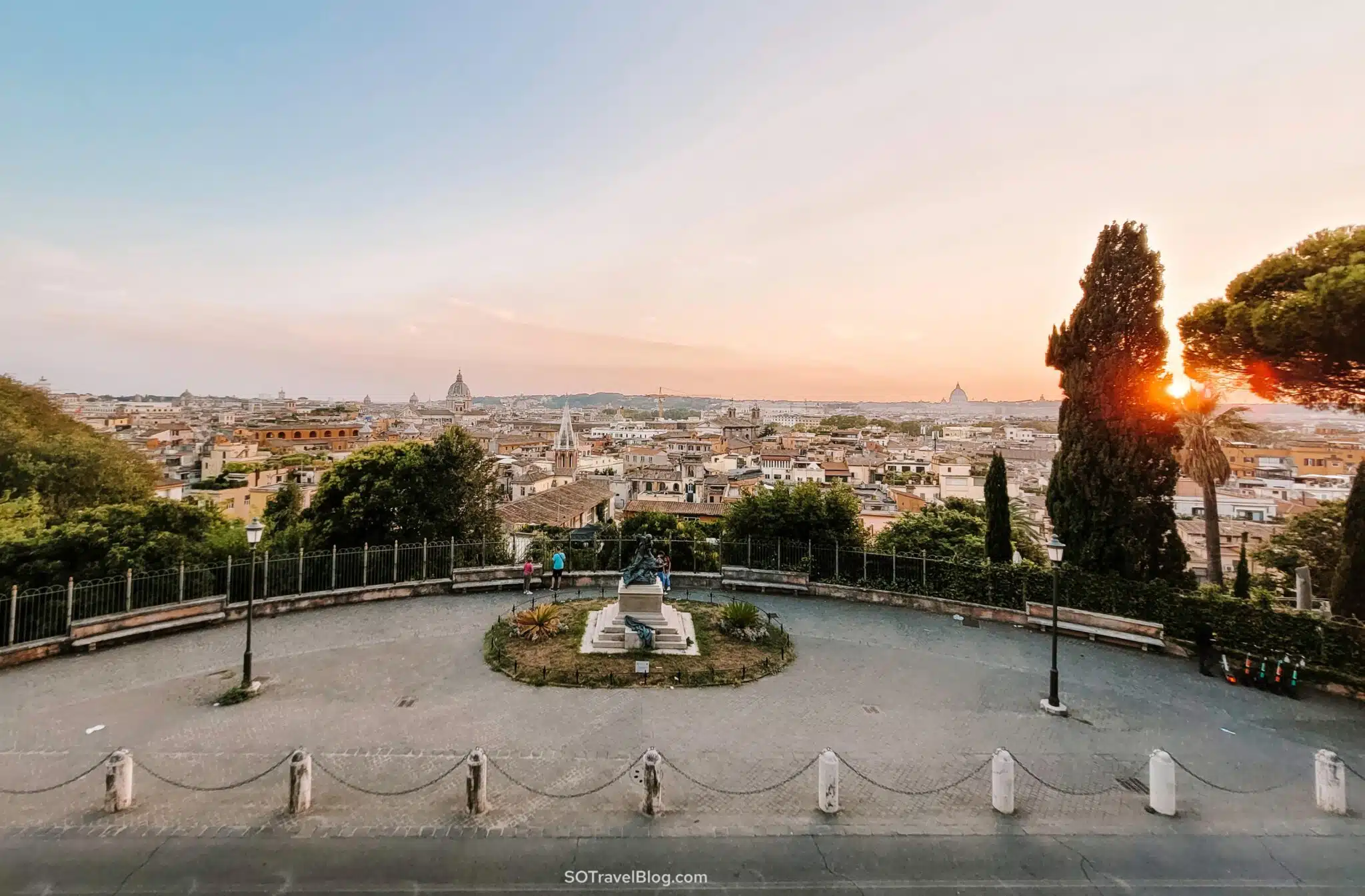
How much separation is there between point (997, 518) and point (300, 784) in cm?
1932

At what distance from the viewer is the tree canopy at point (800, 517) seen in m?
21.8

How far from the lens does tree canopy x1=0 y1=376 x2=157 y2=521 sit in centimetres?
2256

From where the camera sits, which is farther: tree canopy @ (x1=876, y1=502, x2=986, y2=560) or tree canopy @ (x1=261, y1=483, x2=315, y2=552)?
tree canopy @ (x1=876, y1=502, x2=986, y2=560)

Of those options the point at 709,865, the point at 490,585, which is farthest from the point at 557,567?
the point at 709,865

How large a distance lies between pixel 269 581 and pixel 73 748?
7746 mm

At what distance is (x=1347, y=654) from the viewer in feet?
38.6

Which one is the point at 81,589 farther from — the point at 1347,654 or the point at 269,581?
the point at 1347,654

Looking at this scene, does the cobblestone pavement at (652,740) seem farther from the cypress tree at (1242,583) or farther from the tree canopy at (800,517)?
the tree canopy at (800,517)

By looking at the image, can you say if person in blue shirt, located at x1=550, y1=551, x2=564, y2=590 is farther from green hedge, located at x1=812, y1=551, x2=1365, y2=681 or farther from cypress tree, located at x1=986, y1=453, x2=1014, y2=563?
cypress tree, located at x1=986, y1=453, x2=1014, y2=563

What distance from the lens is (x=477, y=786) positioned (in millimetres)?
7367

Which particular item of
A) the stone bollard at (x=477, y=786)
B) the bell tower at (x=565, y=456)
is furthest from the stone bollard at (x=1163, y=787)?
the bell tower at (x=565, y=456)

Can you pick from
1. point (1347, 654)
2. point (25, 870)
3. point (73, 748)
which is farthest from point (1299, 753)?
point (73, 748)

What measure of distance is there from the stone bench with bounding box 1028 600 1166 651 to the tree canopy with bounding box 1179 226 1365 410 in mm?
6653

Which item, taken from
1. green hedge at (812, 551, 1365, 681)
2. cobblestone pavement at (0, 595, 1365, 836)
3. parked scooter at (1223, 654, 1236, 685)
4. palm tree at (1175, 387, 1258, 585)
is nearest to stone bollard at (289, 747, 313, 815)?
cobblestone pavement at (0, 595, 1365, 836)
